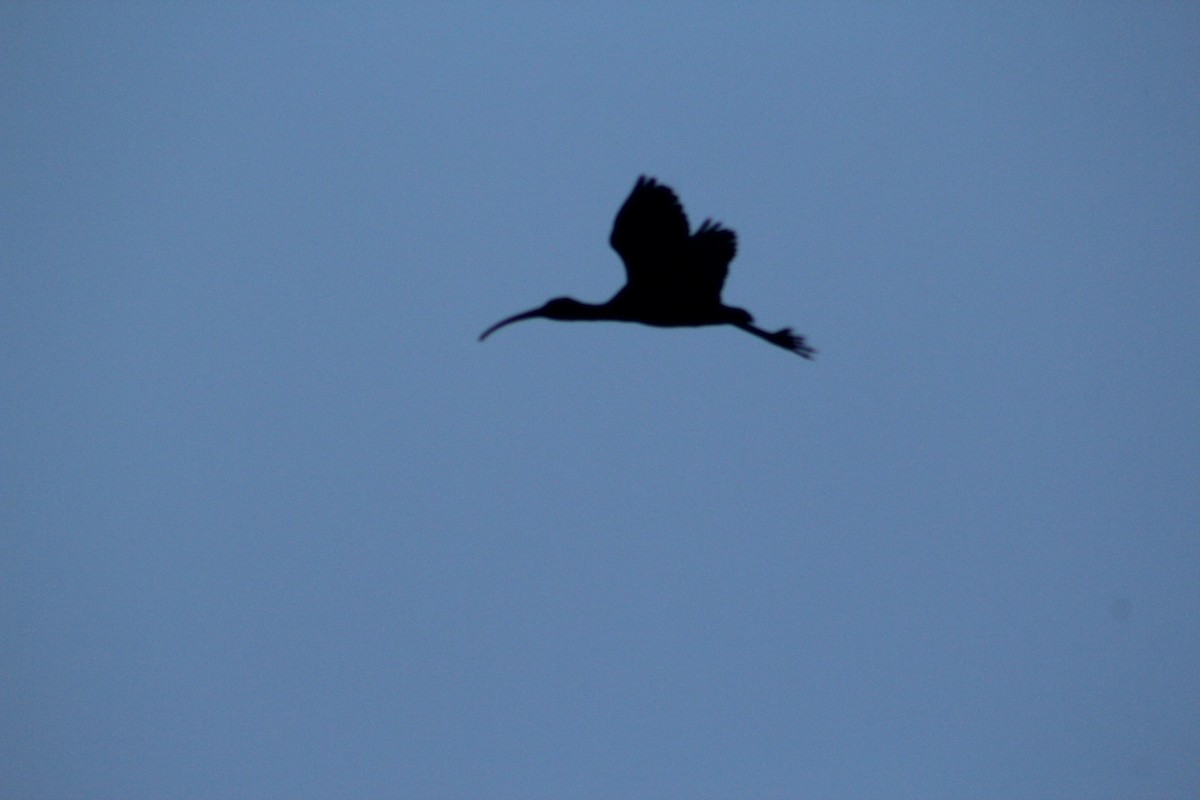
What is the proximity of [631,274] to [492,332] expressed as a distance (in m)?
1.76

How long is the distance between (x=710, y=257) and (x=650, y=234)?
1431 mm

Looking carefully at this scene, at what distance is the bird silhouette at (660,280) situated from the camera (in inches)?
531

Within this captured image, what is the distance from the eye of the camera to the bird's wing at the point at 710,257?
46.8ft

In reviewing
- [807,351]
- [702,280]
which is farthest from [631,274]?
[807,351]

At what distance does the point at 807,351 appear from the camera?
47.2 feet

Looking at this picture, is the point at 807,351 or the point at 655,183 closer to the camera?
the point at 655,183

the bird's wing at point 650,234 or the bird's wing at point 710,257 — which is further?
the bird's wing at point 710,257

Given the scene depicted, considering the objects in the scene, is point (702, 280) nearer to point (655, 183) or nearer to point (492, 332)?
point (655, 183)

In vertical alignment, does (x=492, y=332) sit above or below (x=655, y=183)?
below

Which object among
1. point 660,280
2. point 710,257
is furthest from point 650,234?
point 710,257

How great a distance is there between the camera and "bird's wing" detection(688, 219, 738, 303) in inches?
561

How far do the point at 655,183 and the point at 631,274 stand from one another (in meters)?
0.96

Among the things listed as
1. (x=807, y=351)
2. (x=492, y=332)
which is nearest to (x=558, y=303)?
(x=492, y=332)

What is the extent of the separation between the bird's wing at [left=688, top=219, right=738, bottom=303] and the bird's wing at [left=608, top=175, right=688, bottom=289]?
278 mm
